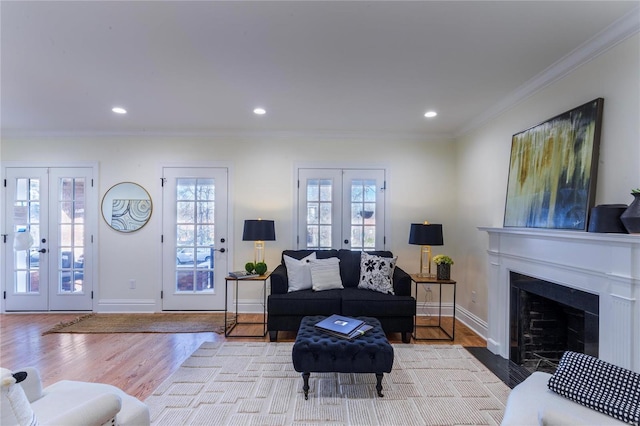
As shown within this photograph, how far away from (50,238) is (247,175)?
301 centimetres

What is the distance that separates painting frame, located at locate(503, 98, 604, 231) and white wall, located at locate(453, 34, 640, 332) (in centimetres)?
6

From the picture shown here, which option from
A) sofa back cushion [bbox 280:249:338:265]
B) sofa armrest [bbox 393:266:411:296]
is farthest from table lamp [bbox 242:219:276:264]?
sofa armrest [bbox 393:266:411:296]

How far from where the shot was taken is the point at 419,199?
4.22 m

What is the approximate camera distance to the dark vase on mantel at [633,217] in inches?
64.2

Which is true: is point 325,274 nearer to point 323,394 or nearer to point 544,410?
point 323,394

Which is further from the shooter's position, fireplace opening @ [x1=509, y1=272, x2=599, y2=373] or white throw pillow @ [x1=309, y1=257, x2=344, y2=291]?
white throw pillow @ [x1=309, y1=257, x2=344, y2=291]

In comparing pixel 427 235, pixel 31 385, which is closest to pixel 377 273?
pixel 427 235

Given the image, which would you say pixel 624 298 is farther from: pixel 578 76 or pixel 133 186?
pixel 133 186

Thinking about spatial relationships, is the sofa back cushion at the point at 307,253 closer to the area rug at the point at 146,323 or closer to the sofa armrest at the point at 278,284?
the sofa armrest at the point at 278,284

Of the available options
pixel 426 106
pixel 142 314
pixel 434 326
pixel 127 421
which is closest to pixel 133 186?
pixel 142 314

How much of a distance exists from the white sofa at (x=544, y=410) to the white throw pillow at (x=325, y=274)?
213 cm

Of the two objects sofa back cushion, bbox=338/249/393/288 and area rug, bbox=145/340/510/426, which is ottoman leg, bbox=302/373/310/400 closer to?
area rug, bbox=145/340/510/426

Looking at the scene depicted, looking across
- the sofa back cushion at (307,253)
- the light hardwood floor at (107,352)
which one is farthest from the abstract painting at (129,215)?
the sofa back cushion at (307,253)

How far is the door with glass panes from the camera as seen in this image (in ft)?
13.7
